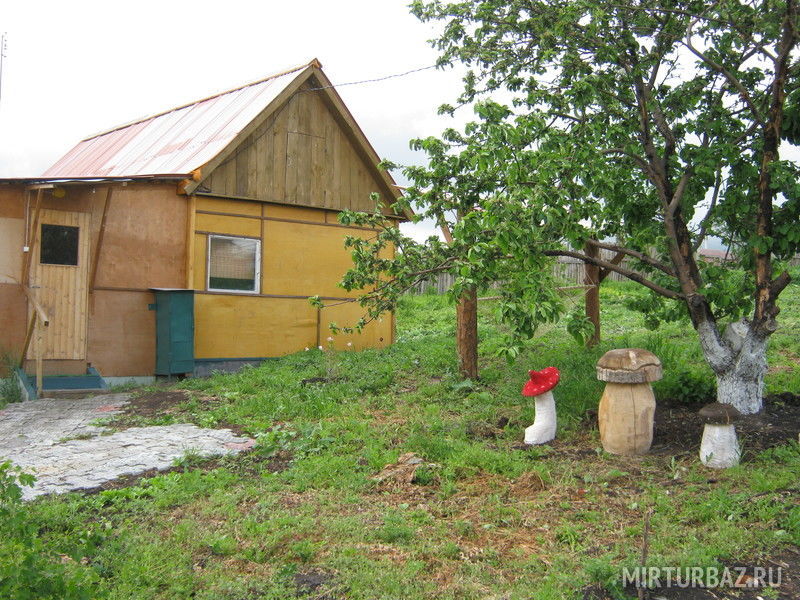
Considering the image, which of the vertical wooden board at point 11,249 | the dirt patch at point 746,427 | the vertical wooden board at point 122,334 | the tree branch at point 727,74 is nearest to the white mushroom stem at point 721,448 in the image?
the dirt patch at point 746,427

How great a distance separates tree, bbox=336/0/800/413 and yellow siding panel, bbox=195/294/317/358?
522cm

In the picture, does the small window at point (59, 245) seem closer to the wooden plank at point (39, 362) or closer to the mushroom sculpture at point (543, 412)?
the wooden plank at point (39, 362)

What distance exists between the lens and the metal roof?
1295 centimetres

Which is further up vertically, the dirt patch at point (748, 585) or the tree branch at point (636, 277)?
the tree branch at point (636, 277)

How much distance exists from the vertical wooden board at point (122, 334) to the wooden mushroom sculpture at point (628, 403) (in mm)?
8067

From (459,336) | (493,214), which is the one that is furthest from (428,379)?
(493,214)

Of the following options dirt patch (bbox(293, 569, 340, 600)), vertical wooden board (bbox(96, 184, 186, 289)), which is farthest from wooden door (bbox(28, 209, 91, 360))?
dirt patch (bbox(293, 569, 340, 600))

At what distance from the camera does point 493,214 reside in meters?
5.92

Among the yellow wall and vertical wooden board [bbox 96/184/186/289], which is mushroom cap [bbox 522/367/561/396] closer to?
the yellow wall

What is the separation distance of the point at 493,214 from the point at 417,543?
8.79 ft

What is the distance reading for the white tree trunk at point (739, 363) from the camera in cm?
667

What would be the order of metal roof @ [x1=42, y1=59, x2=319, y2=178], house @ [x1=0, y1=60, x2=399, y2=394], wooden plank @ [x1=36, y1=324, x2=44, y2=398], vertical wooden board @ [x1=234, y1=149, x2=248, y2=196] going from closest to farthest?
1. wooden plank @ [x1=36, y1=324, x2=44, y2=398]
2. house @ [x1=0, y1=60, x2=399, y2=394]
3. vertical wooden board @ [x1=234, y1=149, x2=248, y2=196]
4. metal roof @ [x1=42, y1=59, x2=319, y2=178]

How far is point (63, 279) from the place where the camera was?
11164 mm

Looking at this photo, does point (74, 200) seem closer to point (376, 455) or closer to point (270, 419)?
point (270, 419)
